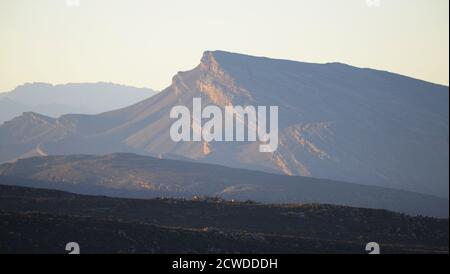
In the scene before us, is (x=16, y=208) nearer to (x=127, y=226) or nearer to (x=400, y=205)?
(x=127, y=226)

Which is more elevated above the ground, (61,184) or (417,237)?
(61,184)

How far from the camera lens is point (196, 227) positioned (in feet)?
198

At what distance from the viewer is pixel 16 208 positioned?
6506cm

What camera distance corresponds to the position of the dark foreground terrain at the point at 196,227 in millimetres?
50469

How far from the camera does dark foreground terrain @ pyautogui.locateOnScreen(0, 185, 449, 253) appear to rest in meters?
50.5

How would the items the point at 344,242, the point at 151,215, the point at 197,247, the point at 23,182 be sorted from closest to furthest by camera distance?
1. the point at 197,247
2. the point at 344,242
3. the point at 151,215
4. the point at 23,182

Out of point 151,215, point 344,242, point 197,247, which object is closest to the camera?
point 197,247
